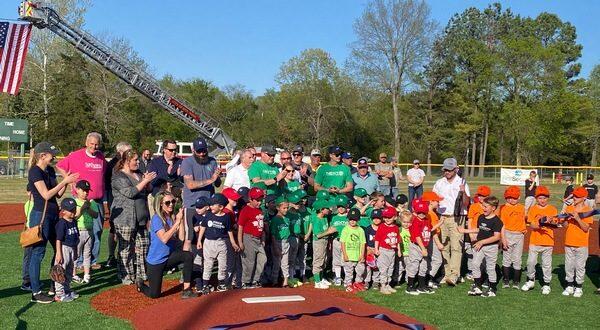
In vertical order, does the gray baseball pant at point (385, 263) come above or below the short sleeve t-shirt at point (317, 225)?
below

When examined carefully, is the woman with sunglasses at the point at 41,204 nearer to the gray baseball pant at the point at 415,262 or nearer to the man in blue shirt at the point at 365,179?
the gray baseball pant at the point at 415,262

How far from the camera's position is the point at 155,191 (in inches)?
382

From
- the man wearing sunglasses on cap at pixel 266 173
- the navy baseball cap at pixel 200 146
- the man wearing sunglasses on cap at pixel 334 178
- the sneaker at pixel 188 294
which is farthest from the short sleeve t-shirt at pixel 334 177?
the sneaker at pixel 188 294

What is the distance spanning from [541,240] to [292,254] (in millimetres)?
3914

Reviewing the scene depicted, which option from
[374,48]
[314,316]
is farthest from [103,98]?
[314,316]

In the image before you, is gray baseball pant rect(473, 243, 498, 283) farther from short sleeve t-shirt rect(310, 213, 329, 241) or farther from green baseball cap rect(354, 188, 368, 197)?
short sleeve t-shirt rect(310, 213, 329, 241)

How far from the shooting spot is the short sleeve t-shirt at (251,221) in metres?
8.81

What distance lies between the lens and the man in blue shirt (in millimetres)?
11156

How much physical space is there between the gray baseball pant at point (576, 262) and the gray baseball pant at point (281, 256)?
14.2ft

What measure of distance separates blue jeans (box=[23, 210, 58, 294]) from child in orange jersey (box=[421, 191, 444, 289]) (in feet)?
18.1

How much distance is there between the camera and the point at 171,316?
271 inches

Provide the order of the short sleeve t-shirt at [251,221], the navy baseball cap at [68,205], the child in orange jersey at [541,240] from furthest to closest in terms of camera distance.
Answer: the child in orange jersey at [541,240] < the short sleeve t-shirt at [251,221] < the navy baseball cap at [68,205]

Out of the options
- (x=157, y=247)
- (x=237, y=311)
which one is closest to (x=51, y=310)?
(x=157, y=247)

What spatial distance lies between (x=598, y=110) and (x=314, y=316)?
2266 inches
